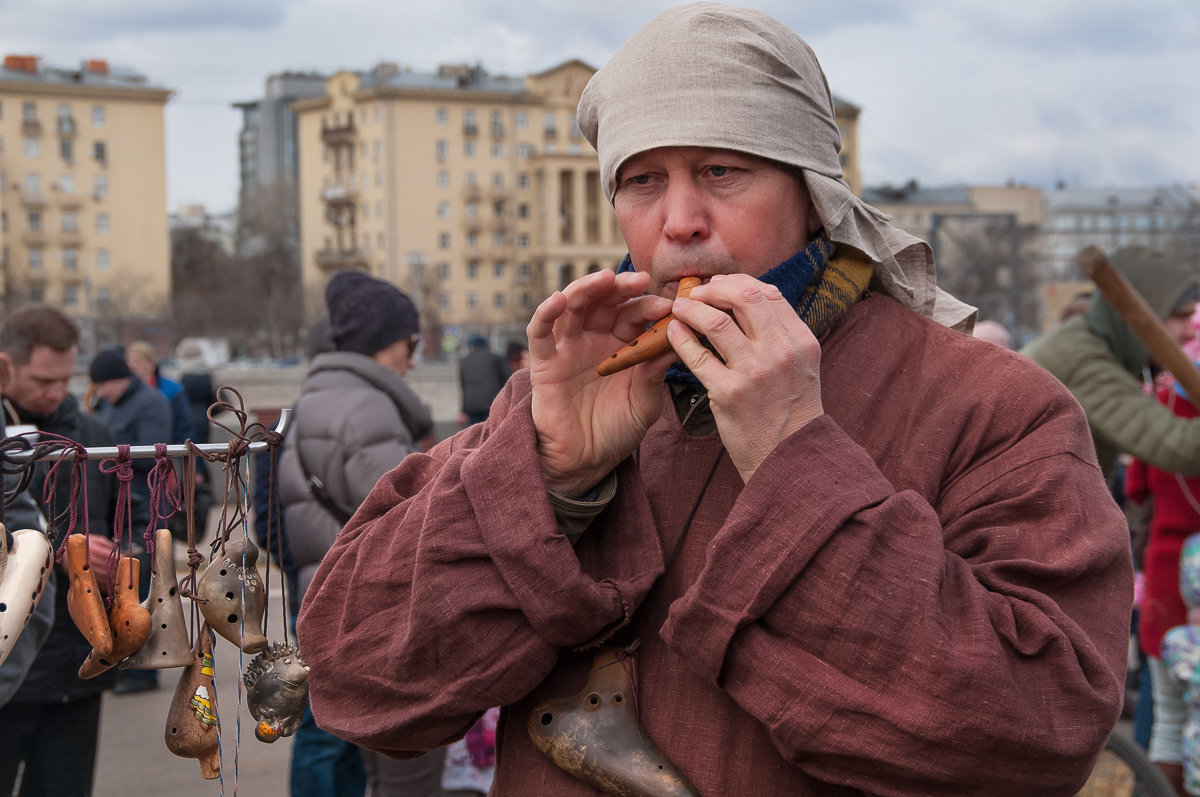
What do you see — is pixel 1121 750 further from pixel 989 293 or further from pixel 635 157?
pixel 989 293

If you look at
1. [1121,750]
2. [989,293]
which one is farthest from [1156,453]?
[989,293]

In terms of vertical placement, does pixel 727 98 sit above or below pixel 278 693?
above

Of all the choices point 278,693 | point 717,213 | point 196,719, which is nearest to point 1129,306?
point 717,213

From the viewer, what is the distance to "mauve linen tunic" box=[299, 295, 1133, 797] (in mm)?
1364

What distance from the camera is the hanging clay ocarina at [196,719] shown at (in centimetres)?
169

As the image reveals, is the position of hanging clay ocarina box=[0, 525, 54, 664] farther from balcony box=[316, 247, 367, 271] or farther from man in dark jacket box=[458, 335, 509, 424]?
balcony box=[316, 247, 367, 271]

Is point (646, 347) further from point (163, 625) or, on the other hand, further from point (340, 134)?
point (340, 134)

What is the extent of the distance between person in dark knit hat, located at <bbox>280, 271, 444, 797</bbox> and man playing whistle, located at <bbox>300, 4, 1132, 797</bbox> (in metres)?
2.00

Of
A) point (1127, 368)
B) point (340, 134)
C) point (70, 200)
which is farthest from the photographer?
point (340, 134)

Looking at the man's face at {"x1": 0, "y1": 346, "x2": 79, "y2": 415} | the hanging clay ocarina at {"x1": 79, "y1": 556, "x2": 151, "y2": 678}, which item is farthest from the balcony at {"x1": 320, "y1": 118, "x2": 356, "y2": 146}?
the hanging clay ocarina at {"x1": 79, "y1": 556, "x2": 151, "y2": 678}

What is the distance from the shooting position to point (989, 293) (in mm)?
13016

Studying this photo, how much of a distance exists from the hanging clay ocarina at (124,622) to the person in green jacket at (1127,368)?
349 cm

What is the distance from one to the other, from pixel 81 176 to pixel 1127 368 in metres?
72.9

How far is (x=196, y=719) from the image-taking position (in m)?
1.69
